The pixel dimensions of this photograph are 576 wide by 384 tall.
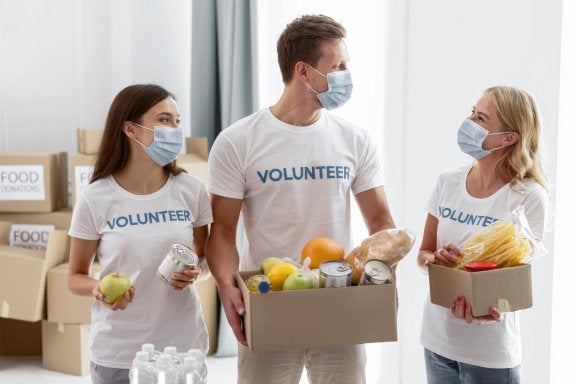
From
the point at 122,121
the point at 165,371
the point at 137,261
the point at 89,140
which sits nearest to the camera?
the point at 165,371

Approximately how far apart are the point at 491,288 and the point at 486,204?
0.99 feet

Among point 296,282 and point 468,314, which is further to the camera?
point 468,314

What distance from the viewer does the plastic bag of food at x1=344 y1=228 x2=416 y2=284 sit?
1752mm

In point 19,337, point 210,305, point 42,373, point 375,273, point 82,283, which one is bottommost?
point 42,373

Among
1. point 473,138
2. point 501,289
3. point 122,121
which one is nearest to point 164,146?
point 122,121

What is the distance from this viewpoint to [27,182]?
149 inches

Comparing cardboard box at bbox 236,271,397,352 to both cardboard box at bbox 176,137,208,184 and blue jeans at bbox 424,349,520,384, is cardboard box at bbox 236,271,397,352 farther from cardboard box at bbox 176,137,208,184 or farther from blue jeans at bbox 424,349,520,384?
cardboard box at bbox 176,137,208,184

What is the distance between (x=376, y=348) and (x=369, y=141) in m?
1.70

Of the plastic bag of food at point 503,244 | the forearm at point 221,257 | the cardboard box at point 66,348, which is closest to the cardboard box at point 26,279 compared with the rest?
the cardboard box at point 66,348

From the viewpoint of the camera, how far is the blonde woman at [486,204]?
1.99 metres

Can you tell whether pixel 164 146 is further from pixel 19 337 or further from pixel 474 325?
pixel 19 337

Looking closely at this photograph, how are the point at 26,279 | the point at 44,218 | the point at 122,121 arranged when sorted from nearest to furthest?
the point at 122,121 → the point at 26,279 → the point at 44,218

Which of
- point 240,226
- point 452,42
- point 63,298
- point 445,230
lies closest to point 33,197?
point 63,298

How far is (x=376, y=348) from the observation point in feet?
11.7
